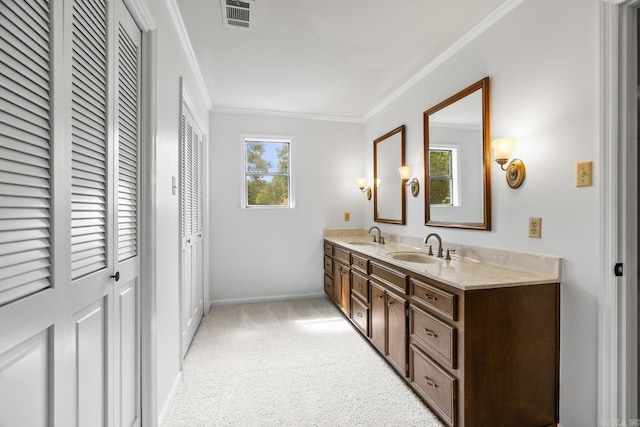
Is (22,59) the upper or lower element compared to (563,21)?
lower

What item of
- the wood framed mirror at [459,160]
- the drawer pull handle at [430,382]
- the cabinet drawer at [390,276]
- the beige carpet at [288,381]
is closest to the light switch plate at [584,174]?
the wood framed mirror at [459,160]

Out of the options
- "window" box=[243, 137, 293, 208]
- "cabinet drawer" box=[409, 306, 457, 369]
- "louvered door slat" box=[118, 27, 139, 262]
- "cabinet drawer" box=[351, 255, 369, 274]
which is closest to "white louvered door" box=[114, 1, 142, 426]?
"louvered door slat" box=[118, 27, 139, 262]

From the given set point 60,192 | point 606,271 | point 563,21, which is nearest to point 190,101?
point 60,192

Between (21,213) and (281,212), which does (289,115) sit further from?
(21,213)

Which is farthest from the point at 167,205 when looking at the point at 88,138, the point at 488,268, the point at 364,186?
the point at 364,186

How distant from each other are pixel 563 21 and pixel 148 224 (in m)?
2.49

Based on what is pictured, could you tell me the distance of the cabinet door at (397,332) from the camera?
2125 mm

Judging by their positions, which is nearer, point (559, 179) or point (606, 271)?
point (606, 271)

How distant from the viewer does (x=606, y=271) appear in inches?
56.8

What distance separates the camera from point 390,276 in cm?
234

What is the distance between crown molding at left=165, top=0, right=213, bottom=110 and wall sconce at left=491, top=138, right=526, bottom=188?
7.36ft

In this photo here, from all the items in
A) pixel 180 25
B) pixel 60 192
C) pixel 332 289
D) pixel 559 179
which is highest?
pixel 180 25

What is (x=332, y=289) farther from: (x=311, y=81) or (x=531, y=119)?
(x=531, y=119)

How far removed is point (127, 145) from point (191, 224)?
1.51 metres
